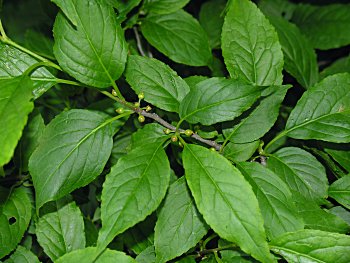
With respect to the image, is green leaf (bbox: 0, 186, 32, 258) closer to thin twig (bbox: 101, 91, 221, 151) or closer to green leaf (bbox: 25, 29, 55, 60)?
thin twig (bbox: 101, 91, 221, 151)

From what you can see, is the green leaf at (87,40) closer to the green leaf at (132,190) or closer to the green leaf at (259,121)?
the green leaf at (132,190)

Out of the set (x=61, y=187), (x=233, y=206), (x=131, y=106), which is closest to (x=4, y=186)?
(x=61, y=187)

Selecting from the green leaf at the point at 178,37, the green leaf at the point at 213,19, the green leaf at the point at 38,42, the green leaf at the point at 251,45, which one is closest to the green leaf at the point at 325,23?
the green leaf at the point at 213,19

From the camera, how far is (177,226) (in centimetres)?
126

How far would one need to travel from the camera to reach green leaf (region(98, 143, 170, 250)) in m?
1.07

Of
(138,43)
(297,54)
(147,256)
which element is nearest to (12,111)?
(147,256)

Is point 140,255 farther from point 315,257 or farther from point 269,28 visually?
point 269,28

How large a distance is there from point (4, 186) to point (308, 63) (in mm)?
1079

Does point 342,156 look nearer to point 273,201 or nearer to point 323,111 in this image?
point 323,111

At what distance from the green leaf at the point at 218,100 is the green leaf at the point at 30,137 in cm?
44

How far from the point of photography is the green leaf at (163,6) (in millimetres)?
1731

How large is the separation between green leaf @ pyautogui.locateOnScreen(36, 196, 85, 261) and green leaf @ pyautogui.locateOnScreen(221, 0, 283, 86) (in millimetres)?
582

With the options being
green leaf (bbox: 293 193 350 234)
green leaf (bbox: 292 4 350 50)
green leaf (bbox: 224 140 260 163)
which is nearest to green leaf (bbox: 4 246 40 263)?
green leaf (bbox: 224 140 260 163)

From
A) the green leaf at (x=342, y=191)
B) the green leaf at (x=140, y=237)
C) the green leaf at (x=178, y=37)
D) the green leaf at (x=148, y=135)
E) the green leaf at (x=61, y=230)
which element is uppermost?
the green leaf at (x=178, y=37)
